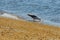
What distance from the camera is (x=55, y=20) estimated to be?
36.9m

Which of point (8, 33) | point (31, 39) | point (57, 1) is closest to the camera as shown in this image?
point (31, 39)

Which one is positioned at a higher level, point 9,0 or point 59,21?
point 59,21

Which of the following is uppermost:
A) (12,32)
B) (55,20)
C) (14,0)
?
(12,32)

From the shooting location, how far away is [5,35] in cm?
1593

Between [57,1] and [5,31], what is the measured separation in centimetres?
4281

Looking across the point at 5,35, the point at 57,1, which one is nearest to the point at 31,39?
the point at 5,35

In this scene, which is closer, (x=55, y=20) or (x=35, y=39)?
(x=35, y=39)

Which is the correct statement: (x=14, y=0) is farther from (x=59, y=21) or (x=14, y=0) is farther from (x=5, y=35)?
(x=5, y=35)

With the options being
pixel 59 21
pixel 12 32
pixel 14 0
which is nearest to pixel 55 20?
pixel 59 21

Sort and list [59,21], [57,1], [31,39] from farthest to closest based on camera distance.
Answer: [57,1] < [59,21] < [31,39]

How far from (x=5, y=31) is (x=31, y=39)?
7.08 feet

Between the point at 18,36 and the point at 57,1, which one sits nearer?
the point at 18,36

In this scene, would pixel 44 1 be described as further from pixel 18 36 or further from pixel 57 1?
pixel 18 36

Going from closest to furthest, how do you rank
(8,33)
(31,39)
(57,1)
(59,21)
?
(31,39), (8,33), (59,21), (57,1)
